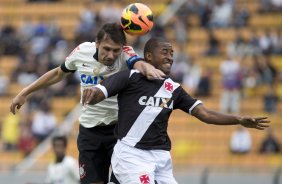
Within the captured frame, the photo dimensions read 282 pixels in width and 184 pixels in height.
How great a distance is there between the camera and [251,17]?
82.2ft

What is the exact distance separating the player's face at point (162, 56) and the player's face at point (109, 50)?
0.35 meters

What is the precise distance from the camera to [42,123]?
22078 millimetres

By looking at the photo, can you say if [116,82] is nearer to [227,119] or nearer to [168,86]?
[168,86]

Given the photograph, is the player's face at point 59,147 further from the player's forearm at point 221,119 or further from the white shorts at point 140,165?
the player's forearm at point 221,119

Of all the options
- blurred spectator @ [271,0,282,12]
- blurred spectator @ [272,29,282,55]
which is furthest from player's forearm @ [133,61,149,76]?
blurred spectator @ [271,0,282,12]

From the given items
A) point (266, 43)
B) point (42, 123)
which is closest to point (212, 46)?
point (266, 43)

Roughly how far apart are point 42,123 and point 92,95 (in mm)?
13850

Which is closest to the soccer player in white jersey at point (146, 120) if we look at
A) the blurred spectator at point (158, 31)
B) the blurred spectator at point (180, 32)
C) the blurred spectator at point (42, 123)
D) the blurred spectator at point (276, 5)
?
the blurred spectator at point (42, 123)

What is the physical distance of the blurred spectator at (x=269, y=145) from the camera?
2081 cm

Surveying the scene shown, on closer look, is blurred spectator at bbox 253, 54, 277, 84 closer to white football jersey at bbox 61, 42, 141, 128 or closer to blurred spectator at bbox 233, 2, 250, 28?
blurred spectator at bbox 233, 2, 250, 28

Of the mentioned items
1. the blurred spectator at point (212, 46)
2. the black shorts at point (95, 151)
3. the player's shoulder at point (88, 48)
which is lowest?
the blurred spectator at point (212, 46)

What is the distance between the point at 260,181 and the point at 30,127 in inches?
294

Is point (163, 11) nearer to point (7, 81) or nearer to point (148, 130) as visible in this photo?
point (7, 81)

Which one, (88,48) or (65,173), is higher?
(88,48)
